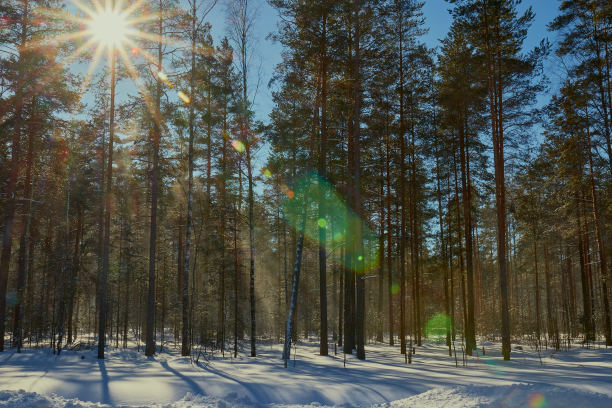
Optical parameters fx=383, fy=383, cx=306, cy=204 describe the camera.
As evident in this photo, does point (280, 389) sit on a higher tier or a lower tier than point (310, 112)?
lower

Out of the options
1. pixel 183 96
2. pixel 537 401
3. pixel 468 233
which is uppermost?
pixel 183 96

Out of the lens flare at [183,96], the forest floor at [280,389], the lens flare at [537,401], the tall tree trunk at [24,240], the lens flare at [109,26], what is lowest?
the forest floor at [280,389]

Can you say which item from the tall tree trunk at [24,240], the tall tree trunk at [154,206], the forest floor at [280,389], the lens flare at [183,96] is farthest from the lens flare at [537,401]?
the tall tree trunk at [24,240]

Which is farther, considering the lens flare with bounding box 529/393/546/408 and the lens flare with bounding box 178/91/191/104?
the lens flare with bounding box 178/91/191/104

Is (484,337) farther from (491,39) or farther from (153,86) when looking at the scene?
(153,86)

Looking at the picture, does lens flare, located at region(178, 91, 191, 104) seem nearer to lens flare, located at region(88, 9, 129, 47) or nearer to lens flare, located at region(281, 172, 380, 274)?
lens flare, located at region(88, 9, 129, 47)

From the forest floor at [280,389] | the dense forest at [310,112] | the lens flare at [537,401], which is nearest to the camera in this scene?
the lens flare at [537,401]

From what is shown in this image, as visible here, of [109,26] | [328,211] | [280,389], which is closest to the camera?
[280,389]

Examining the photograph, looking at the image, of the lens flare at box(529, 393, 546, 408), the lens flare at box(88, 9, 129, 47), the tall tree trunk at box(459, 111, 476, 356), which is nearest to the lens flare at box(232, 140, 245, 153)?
the lens flare at box(88, 9, 129, 47)

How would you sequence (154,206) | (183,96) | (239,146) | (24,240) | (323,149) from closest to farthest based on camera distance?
(323,149), (154,206), (24,240), (239,146), (183,96)

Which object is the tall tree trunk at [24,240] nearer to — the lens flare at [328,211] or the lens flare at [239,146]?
the lens flare at [239,146]

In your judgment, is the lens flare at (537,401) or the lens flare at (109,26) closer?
the lens flare at (537,401)

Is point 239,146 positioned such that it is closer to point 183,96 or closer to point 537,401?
point 183,96

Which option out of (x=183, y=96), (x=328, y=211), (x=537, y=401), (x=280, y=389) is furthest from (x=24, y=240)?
(x=537, y=401)
